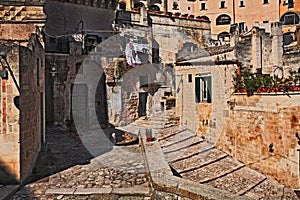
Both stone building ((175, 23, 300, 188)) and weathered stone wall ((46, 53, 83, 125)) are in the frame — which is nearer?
stone building ((175, 23, 300, 188))

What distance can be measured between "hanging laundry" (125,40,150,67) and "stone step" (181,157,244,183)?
932cm

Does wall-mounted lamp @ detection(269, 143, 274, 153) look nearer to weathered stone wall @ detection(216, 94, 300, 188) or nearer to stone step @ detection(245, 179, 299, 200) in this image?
weathered stone wall @ detection(216, 94, 300, 188)

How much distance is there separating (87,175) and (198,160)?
7385 mm

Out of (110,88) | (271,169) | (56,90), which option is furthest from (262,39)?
(56,90)

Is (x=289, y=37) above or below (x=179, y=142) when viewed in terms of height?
above

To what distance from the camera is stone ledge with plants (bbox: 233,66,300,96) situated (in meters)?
13.0

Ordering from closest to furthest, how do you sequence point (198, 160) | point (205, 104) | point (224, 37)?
point (198, 160) → point (205, 104) → point (224, 37)

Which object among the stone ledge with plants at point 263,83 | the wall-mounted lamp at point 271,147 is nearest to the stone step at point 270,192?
the wall-mounted lamp at point 271,147

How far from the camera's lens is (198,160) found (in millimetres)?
14930

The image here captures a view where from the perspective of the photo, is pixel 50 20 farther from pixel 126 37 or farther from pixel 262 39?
pixel 262 39

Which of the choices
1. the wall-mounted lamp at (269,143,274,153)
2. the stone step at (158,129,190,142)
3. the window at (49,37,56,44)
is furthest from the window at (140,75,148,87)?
the wall-mounted lamp at (269,143,274,153)

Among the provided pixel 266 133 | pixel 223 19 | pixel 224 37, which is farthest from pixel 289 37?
pixel 266 133

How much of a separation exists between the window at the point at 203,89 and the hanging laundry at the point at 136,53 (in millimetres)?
4839

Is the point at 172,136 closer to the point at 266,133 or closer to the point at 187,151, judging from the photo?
the point at 187,151
